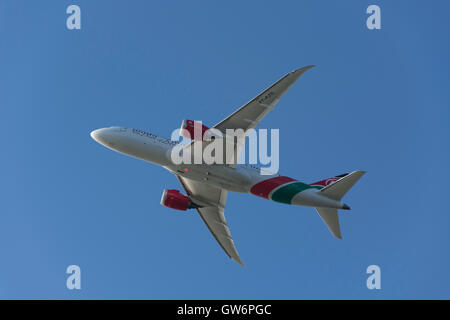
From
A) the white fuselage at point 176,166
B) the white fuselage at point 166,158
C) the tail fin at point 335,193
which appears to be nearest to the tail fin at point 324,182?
the white fuselage at point 176,166

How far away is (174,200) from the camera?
Result: 43438mm

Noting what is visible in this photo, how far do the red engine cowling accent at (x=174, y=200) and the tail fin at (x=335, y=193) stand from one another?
39.6 ft

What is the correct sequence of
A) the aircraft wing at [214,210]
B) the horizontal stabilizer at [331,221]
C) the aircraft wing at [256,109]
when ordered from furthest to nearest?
the aircraft wing at [214,210] → the horizontal stabilizer at [331,221] → the aircraft wing at [256,109]

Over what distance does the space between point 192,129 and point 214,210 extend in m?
11.2

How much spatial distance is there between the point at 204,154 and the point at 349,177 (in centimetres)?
1113

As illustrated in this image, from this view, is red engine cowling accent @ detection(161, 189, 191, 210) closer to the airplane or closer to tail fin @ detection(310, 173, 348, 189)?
the airplane

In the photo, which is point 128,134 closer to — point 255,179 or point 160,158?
point 160,158

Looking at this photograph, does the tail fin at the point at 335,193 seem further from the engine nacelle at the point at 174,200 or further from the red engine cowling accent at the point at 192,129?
the engine nacelle at the point at 174,200

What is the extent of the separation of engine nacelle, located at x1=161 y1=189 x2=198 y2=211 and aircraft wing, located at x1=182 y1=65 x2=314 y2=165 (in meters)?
6.91

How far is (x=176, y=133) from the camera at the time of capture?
4078 cm

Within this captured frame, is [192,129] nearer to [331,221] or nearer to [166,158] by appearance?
[166,158]

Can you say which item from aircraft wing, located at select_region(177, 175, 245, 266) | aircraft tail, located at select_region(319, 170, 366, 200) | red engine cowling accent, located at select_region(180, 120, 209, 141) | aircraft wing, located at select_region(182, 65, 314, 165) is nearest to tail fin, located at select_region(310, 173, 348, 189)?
aircraft tail, located at select_region(319, 170, 366, 200)

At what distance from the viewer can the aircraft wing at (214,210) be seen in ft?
147

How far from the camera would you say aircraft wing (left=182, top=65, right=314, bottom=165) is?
34.1 meters
